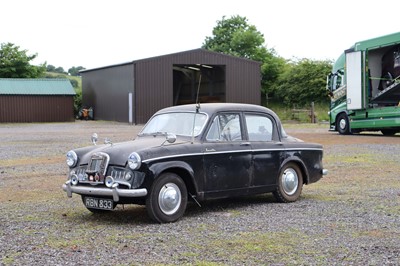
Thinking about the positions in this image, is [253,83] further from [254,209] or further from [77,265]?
[77,265]

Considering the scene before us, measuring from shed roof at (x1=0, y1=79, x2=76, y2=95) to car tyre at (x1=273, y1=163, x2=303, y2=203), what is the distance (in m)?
41.1

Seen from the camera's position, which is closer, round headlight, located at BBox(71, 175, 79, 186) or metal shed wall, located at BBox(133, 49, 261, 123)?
round headlight, located at BBox(71, 175, 79, 186)

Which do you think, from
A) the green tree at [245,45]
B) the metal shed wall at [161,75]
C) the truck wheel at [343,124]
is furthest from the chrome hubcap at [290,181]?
the green tree at [245,45]

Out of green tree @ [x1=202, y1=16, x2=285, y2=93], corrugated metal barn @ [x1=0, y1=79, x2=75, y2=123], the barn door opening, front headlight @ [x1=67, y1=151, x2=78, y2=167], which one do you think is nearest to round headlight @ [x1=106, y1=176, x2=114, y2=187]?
front headlight @ [x1=67, y1=151, x2=78, y2=167]

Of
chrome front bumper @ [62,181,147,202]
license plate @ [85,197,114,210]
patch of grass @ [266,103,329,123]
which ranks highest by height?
patch of grass @ [266,103,329,123]

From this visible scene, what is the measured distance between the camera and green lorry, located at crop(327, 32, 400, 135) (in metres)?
24.9

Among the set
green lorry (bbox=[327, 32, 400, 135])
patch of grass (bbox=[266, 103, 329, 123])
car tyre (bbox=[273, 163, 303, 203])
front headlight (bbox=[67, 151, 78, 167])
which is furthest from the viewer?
patch of grass (bbox=[266, 103, 329, 123])

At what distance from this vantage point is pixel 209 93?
1924 inches

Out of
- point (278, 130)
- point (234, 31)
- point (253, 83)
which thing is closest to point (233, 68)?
point (253, 83)

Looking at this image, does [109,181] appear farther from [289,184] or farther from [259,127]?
[289,184]

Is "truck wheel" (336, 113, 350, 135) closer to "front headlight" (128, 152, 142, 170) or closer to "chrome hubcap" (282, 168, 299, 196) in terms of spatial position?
"chrome hubcap" (282, 168, 299, 196)

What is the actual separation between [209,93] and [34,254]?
1695 inches

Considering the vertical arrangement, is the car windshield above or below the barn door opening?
below

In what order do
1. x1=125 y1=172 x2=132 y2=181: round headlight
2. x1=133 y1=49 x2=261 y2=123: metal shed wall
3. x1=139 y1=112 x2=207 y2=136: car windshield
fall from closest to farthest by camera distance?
x1=125 y1=172 x2=132 y2=181: round headlight, x1=139 y1=112 x2=207 y2=136: car windshield, x1=133 y1=49 x2=261 y2=123: metal shed wall
